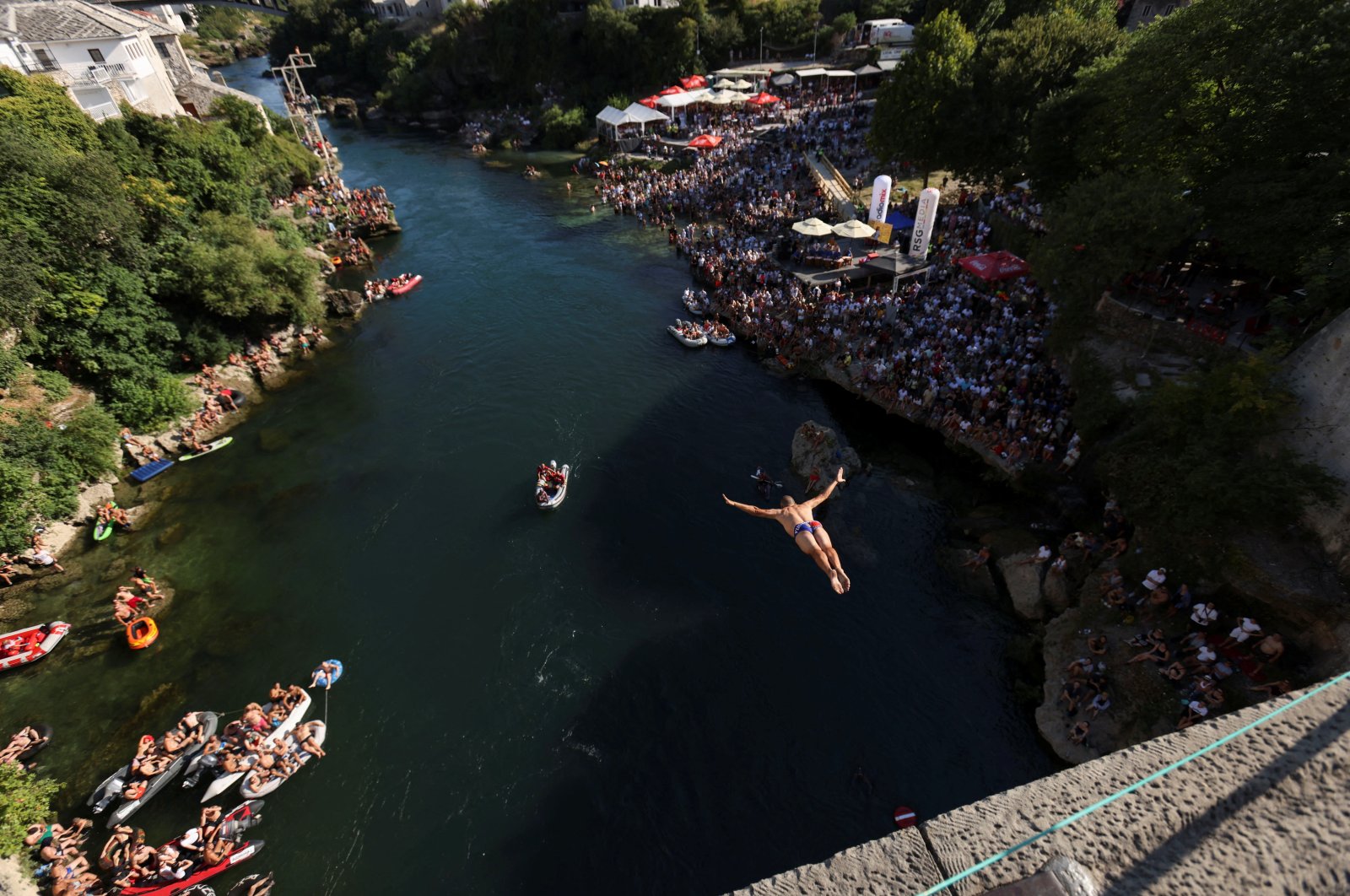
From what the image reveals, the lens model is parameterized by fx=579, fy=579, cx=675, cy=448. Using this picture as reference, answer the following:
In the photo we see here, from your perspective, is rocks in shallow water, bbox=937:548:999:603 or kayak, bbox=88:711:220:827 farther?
rocks in shallow water, bbox=937:548:999:603

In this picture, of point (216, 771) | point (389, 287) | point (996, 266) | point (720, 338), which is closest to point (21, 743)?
point (216, 771)

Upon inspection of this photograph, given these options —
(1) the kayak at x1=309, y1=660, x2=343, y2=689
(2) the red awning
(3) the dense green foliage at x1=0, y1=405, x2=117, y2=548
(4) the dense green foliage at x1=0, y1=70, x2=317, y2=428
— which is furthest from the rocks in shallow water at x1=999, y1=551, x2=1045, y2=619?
(4) the dense green foliage at x1=0, y1=70, x2=317, y2=428

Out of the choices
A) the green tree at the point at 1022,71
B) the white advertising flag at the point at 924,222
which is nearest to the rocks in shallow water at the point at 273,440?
the white advertising flag at the point at 924,222

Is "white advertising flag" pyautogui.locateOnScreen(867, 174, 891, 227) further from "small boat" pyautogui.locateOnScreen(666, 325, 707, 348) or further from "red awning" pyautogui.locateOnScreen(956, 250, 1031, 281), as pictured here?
"small boat" pyautogui.locateOnScreen(666, 325, 707, 348)

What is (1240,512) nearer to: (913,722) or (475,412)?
(913,722)

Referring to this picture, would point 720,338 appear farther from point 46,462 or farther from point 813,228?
point 46,462

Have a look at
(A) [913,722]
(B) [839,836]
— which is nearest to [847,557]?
(A) [913,722]
